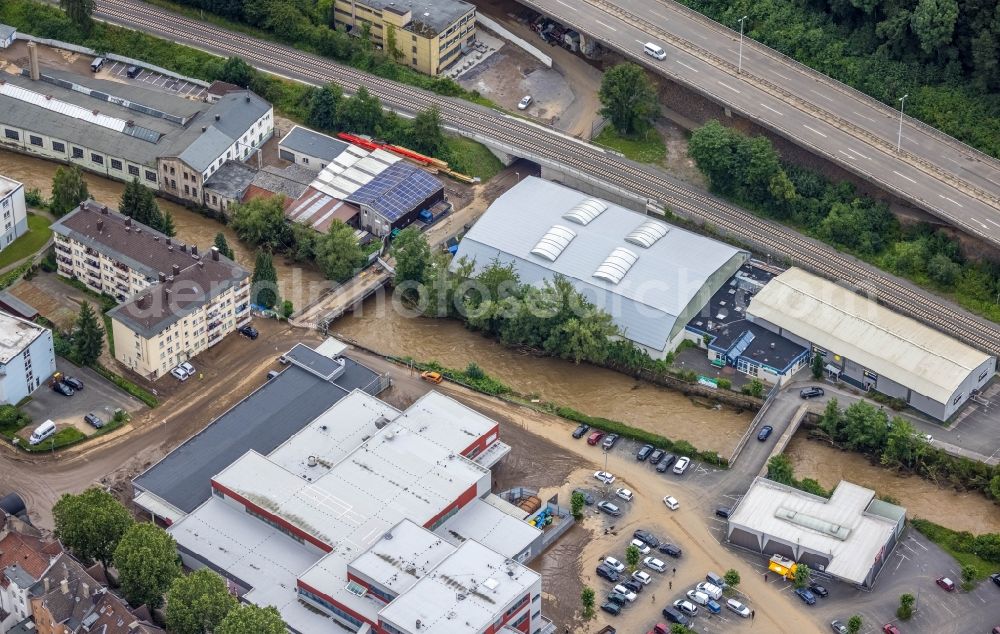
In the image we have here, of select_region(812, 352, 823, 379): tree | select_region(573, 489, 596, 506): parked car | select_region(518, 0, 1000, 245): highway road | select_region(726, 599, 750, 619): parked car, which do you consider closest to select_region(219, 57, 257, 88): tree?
select_region(518, 0, 1000, 245): highway road

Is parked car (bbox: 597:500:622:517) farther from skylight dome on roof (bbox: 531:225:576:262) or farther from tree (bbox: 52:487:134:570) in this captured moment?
tree (bbox: 52:487:134:570)

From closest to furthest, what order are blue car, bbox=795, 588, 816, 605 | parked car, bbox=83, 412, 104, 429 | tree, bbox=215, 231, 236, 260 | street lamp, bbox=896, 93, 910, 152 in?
blue car, bbox=795, 588, 816, 605 → parked car, bbox=83, 412, 104, 429 → tree, bbox=215, 231, 236, 260 → street lamp, bbox=896, 93, 910, 152

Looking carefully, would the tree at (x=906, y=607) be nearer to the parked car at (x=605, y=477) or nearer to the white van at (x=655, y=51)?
the parked car at (x=605, y=477)

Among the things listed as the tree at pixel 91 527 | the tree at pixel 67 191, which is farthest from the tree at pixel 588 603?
the tree at pixel 67 191

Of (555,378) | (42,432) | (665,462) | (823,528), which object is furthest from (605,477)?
(42,432)

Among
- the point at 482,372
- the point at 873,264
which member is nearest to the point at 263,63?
the point at 482,372

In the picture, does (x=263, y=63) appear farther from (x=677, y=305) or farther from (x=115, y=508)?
(x=115, y=508)
